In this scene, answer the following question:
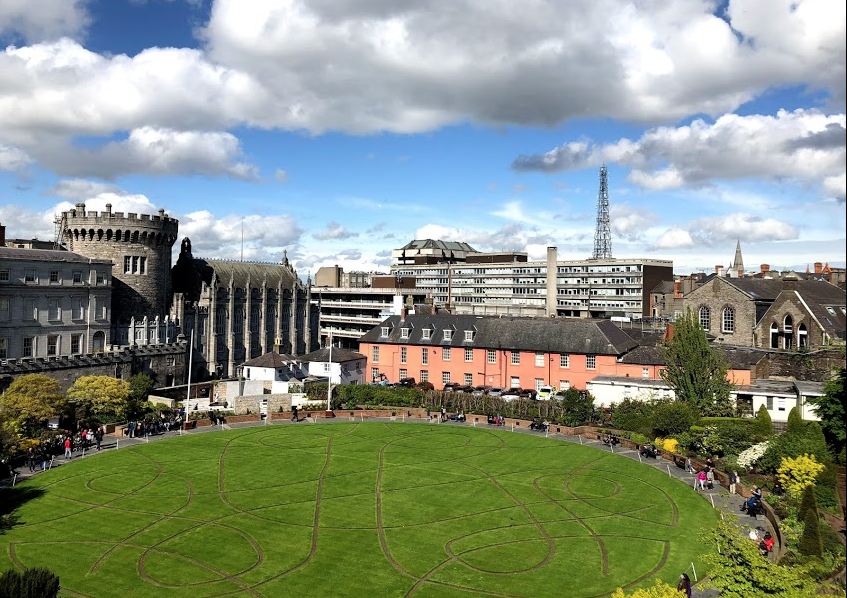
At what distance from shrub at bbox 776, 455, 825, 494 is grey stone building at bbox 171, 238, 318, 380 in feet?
209

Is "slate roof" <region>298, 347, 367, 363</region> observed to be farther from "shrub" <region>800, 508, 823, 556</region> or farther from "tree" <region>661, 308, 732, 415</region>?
"shrub" <region>800, 508, 823, 556</region>

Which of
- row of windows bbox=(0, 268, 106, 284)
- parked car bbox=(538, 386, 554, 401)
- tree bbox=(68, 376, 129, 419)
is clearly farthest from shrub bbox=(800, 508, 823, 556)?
row of windows bbox=(0, 268, 106, 284)

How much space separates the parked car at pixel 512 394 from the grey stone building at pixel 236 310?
103ft

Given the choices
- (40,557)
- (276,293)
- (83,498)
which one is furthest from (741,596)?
(276,293)

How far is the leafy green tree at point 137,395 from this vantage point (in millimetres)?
60031

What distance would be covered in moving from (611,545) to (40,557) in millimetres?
25584

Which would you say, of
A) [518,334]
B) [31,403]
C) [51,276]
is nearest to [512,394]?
[518,334]

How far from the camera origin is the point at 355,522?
34438mm

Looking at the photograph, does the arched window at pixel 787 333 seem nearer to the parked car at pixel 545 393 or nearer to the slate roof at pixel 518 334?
the slate roof at pixel 518 334

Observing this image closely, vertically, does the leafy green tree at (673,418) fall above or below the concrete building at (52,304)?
below

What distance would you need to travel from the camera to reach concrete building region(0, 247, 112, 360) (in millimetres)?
67812

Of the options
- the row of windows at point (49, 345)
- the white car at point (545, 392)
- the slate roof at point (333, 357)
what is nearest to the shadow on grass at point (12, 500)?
the row of windows at point (49, 345)

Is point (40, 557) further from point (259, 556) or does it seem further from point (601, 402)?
point (601, 402)

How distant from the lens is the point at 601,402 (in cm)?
6750
